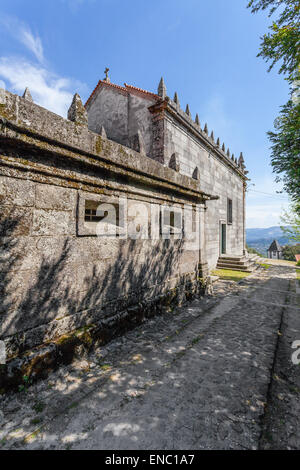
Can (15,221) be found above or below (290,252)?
above

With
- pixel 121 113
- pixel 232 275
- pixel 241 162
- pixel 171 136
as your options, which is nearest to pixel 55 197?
pixel 171 136

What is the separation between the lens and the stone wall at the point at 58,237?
257cm

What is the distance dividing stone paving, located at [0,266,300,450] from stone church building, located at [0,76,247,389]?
0.35 meters

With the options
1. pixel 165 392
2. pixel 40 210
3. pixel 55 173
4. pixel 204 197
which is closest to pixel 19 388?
pixel 165 392

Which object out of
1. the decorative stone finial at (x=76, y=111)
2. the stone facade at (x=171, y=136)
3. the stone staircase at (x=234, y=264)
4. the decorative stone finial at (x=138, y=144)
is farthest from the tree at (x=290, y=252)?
the decorative stone finial at (x=76, y=111)

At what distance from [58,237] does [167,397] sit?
2.53m

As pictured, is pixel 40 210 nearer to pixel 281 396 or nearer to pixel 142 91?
pixel 281 396

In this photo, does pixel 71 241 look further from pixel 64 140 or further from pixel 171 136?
pixel 171 136

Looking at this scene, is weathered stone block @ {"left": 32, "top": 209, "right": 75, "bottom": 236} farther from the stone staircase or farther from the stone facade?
the stone staircase

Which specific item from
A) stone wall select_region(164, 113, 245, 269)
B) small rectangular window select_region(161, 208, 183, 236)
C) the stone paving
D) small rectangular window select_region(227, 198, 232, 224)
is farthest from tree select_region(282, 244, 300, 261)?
the stone paving

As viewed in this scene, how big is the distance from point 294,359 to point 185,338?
181 cm

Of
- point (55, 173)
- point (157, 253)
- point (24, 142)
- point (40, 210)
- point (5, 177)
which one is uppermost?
point (24, 142)

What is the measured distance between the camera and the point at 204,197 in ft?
24.2

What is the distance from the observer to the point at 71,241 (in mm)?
3283
